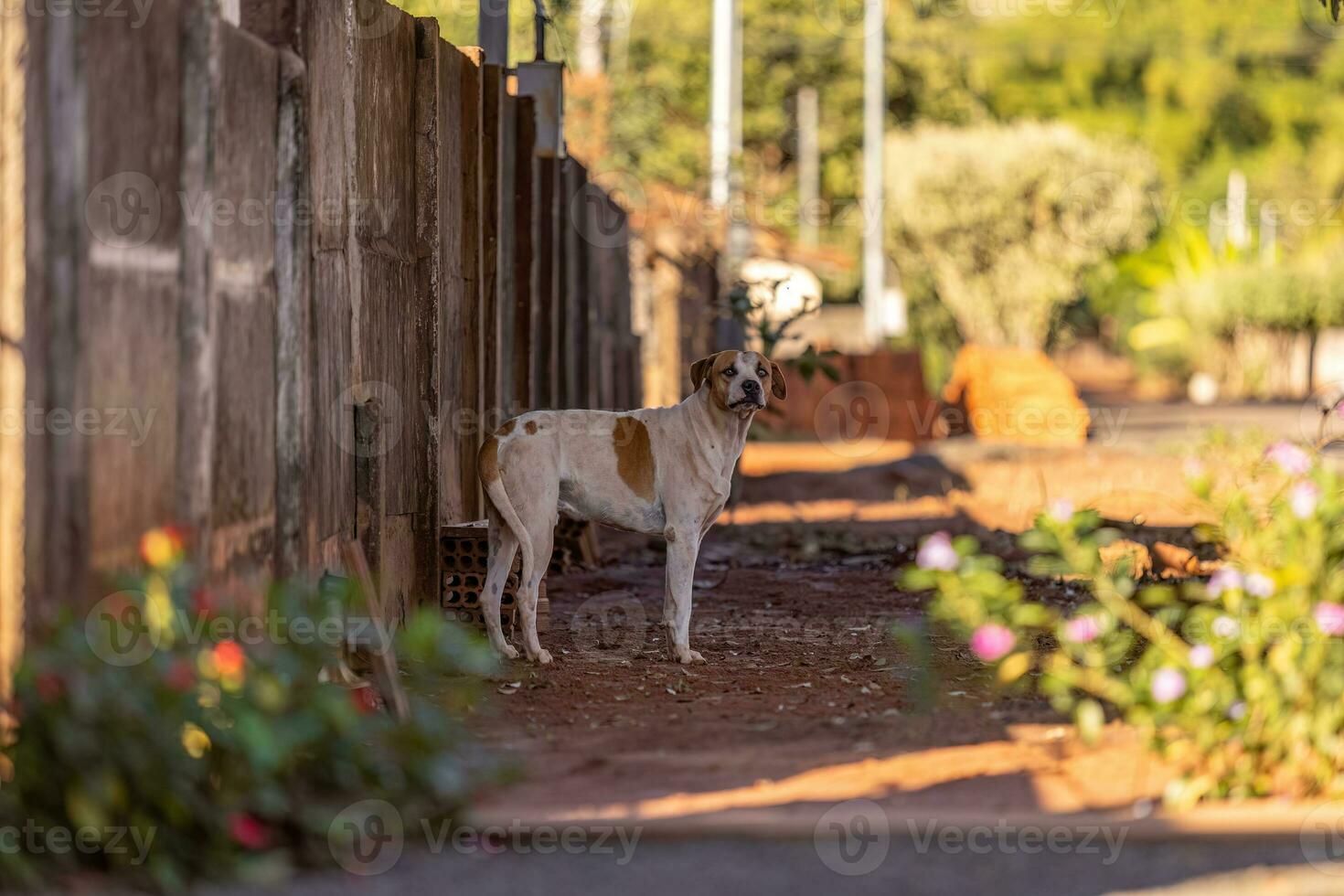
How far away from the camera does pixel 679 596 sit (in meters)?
8.29

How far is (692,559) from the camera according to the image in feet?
27.7

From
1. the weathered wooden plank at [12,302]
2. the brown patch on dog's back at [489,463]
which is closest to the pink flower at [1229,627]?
the weathered wooden plank at [12,302]

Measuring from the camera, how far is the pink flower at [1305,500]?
5344 millimetres

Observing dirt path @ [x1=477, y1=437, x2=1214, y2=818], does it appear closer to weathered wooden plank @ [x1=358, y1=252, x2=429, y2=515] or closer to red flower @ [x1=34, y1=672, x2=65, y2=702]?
weathered wooden plank @ [x1=358, y1=252, x2=429, y2=515]

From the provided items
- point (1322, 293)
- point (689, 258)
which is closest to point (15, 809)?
point (689, 258)

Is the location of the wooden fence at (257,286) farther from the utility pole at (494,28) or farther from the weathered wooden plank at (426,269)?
the utility pole at (494,28)

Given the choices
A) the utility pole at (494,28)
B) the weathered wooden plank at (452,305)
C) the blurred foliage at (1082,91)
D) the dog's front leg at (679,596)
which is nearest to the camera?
the dog's front leg at (679,596)

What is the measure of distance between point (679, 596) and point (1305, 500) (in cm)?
346

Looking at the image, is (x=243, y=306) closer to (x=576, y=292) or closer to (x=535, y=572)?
(x=535, y=572)

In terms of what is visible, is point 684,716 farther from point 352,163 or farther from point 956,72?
point 956,72

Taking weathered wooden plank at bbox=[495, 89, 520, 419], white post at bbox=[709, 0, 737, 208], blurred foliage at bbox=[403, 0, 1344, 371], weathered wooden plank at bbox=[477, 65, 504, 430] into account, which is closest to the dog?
weathered wooden plank at bbox=[477, 65, 504, 430]

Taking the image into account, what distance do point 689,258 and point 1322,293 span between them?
2957 centimetres

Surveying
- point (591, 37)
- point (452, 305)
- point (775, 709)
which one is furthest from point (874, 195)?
point (775, 709)

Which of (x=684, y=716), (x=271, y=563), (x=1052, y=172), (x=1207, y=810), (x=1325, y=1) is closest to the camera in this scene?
(x=1207, y=810)
